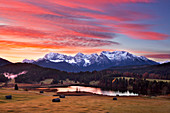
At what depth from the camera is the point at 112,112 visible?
126 ft

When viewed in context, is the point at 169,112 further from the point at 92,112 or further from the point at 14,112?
the point at 14,112

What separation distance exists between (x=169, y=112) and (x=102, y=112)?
627 inches

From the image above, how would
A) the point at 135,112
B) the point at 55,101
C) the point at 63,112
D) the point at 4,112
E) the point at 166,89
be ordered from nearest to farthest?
the point at 4,112 → the point at 63,112 → the point at 135,112 → the point at 55,101 → the point at 166,89

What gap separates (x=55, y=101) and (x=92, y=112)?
20.8 m

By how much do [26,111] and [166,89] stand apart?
17372 cm

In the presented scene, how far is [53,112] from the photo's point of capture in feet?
119

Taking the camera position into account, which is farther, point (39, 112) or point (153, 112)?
point (153, 112)

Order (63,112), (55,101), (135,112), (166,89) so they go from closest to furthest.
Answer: (63,112)
(135,112)
(55,101)
(166,89)

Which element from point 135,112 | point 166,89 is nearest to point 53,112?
point 135,112

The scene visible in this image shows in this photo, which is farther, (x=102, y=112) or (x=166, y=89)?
(x=166, y=89)

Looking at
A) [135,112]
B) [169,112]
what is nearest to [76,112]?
[135,112]

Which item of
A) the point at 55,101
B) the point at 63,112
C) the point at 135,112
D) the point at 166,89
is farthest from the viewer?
the point at 166,89

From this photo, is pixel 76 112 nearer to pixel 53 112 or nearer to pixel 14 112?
pixel 53 112

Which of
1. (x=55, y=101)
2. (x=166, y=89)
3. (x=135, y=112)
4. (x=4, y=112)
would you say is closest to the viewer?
(x=4, y=112)
